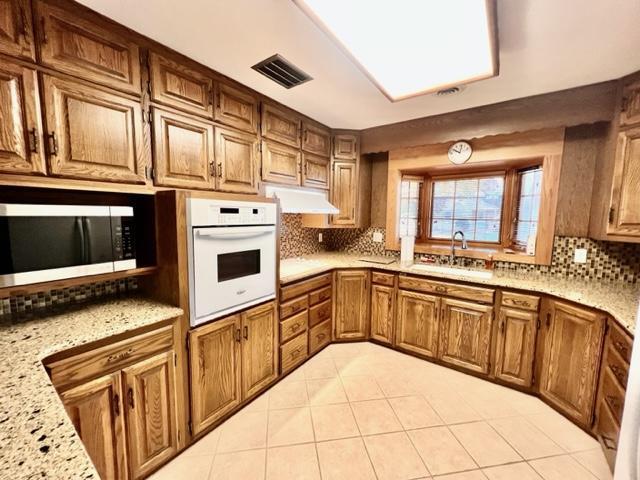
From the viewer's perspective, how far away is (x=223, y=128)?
194cm

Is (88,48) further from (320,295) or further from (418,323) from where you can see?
(418,323)

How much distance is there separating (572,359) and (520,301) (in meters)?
0.46

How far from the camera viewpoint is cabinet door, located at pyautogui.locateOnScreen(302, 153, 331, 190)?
2.72m

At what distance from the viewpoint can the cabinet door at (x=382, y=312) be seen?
2789 mm

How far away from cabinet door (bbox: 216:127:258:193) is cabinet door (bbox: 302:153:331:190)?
25.3 inches

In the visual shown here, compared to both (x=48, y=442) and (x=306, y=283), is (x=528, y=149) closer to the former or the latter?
(x=306, y=283)

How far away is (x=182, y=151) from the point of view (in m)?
1.73

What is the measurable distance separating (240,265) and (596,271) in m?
2.88

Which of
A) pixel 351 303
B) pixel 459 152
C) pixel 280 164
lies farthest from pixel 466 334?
→ pixel 280 164

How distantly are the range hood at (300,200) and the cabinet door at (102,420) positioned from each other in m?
→ 1.55

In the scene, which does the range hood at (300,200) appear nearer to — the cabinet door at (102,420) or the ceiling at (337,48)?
the ceiling at (337,48)

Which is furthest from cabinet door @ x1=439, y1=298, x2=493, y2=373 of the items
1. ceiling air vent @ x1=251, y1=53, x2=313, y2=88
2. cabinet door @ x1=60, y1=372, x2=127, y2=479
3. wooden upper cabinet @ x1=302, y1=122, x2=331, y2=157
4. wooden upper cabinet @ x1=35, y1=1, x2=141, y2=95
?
wooden upper cabinet @ x1=35, y1=1, x2=141, y2=95

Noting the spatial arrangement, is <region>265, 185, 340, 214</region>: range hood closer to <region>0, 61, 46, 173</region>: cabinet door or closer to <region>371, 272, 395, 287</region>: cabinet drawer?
<region>371, 272, 395, 287</region>: cabinet drawer

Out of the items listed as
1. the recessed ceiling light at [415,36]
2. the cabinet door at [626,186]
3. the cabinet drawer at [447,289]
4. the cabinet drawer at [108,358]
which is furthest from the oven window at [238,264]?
the cabinet door at [626,186]
